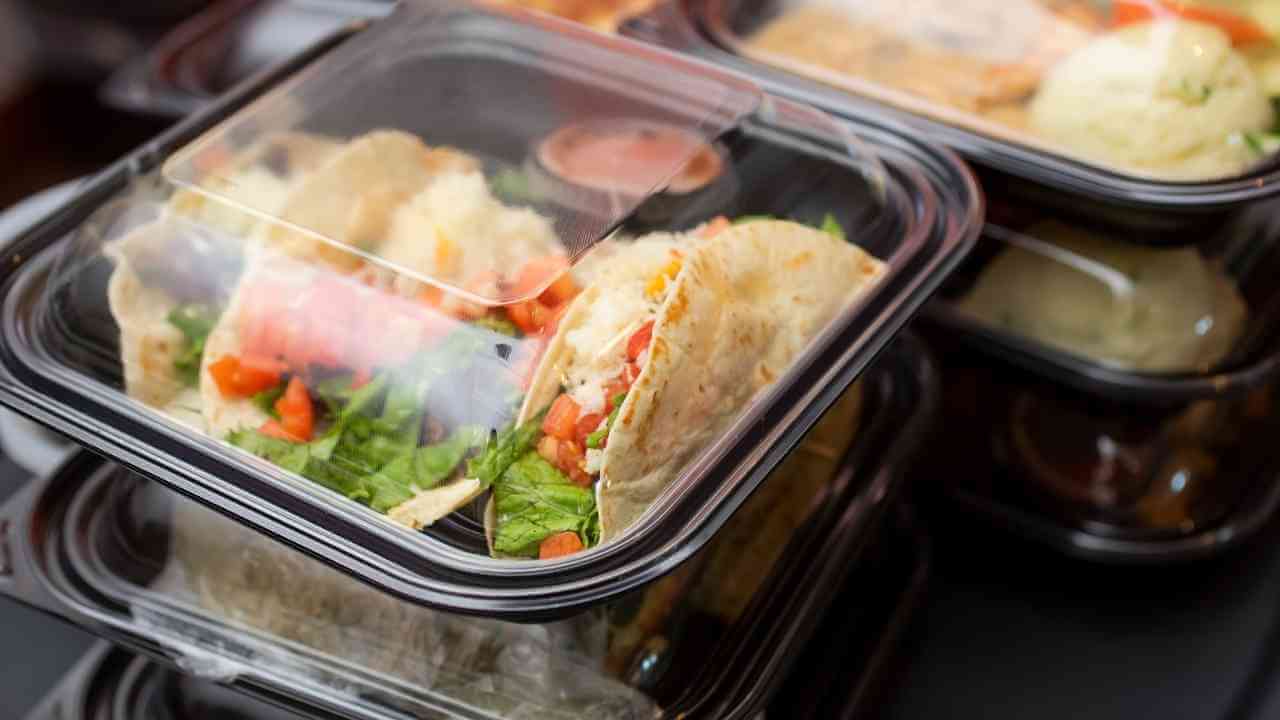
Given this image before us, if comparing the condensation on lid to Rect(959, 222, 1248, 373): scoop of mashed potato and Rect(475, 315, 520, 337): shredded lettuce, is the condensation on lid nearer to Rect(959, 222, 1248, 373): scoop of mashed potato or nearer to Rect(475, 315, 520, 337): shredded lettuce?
Rect(475, 315, 520, 337): shredded lettuce

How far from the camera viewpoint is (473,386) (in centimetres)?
99

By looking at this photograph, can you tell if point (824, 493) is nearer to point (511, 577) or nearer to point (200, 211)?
point (511, 577)

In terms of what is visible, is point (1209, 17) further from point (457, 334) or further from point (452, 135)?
point (457, 334)

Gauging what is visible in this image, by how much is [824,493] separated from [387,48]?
68 centimetres

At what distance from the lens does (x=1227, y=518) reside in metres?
1.51

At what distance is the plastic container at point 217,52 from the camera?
1.93 metres

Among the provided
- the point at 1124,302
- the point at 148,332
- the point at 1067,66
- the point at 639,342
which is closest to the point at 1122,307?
the point at 1124,302

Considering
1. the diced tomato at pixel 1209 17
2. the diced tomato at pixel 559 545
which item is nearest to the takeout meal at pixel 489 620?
the diced tomato at pixel 559 545

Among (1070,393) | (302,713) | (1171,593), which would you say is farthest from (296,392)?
(1171,593)

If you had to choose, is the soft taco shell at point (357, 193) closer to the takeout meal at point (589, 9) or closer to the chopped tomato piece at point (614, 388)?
the chopped tomato piece at point (614, 388)

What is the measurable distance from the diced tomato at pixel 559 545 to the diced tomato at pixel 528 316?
0.59 feet

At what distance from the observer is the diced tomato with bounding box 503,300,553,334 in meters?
1.00

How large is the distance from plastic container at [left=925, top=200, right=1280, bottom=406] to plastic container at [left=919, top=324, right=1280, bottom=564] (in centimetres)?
5

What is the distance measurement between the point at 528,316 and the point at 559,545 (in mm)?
200
